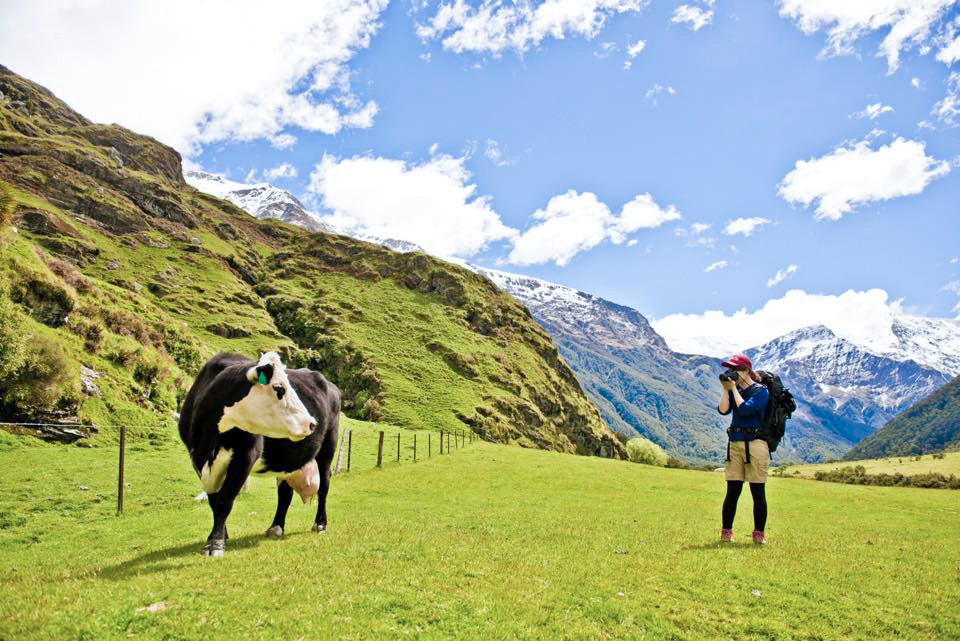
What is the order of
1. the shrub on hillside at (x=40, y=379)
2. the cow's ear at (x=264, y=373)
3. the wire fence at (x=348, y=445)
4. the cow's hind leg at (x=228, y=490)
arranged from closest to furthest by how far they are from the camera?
the cow's ear at (x=264, y=373), the cow's hind leg at (x=228, y=490), the wire fence at (x=348, y=445), the shrub on hillside at (x=40, y=379)

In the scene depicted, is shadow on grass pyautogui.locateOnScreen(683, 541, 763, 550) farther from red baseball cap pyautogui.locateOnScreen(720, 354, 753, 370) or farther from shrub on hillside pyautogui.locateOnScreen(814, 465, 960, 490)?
shrub on hillside pyautogui.locateOnScreen(814, 465, 960, 490)

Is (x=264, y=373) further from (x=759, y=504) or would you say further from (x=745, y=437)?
(x=759, y=504)

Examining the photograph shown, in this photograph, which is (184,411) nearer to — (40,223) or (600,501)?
(600,501)

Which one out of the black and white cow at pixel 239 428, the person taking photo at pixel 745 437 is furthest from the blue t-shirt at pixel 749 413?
the black and white cow at pixel 239 428

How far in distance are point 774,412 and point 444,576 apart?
305 inches

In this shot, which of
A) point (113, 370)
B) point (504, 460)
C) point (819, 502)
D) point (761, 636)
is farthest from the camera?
point (504, 460)

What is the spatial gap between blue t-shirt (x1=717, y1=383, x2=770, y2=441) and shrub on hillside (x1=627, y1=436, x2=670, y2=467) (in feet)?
278

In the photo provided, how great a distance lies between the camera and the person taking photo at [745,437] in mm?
10805

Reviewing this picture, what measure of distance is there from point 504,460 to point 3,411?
34904 millimetres

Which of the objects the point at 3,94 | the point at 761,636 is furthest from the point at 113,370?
the point at 3,94

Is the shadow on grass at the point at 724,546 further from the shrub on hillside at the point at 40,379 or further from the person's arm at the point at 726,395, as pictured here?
the shrub on hillside at the point at 40,379

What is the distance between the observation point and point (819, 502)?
100 feet

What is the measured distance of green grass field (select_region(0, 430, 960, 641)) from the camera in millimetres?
6109

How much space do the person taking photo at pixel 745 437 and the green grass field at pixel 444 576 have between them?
109 cm
